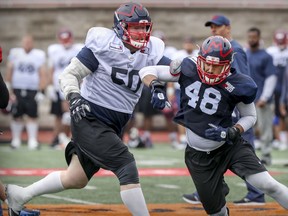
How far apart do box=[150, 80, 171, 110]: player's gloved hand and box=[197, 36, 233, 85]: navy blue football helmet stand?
1.21 ft

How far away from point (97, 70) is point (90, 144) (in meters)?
0.59

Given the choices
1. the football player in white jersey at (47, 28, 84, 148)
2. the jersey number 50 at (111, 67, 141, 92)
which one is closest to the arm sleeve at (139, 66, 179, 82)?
the jersey number 50 at (111, 67, 141, 92)

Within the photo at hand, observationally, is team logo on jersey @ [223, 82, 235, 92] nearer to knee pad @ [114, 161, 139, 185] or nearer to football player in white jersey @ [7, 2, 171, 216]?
football player in white jersey @ [7, 2, 171, 216]

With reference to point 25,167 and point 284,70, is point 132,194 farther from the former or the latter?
point 284,70

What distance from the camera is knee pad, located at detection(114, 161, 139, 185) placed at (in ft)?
21.4

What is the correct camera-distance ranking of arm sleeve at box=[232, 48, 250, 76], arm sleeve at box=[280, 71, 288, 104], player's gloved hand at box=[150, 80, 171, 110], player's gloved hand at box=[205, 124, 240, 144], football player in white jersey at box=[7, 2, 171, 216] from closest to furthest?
player's gloved hand at box=[150, 80, 171, 110], player's gloved hand at box=[205, 124, 240, 144], football player in white jersey at box=[7, 2, 171, 216], arm sleeve at box=[232, 48, 250, 76], arm sleeve at box=[280, 71, 288, 104]

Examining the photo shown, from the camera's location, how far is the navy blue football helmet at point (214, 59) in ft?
22.1

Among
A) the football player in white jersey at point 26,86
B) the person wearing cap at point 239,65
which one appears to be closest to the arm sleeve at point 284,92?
the football player in white jersey at point 26,86

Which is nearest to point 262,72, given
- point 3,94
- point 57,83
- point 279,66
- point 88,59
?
point 279,66

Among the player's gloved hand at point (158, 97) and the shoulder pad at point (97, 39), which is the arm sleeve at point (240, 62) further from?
the player's gloved hand at point (158, 97)

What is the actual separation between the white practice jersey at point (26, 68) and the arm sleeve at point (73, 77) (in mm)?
9069

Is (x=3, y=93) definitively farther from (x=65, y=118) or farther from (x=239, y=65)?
(x=65, y=118)

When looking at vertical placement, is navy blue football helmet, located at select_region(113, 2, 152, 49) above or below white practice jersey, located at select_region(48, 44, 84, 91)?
above

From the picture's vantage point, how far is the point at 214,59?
6.73 meters
